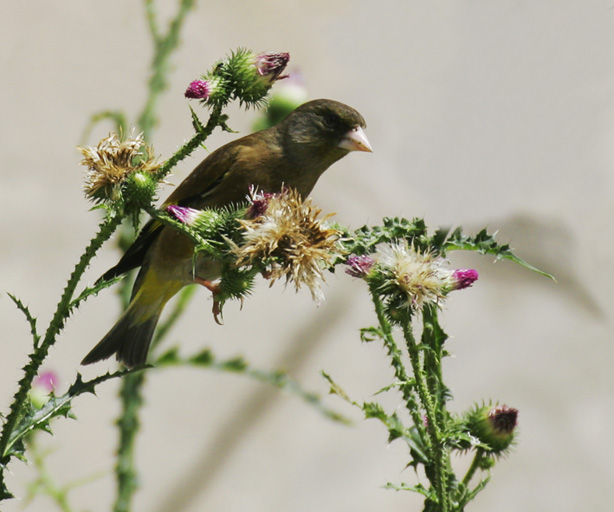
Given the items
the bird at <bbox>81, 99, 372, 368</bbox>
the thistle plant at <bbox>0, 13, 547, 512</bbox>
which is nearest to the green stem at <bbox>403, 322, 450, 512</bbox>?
the thistle plant at <bbox>0, 13, 547, 512</bbox>

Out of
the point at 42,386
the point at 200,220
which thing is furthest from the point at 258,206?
the point at 42,386

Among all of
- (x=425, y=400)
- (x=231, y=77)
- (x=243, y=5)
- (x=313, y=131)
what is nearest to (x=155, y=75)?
(x=313, y=131)

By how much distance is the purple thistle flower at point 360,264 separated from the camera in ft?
3.63

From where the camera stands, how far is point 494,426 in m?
1.22

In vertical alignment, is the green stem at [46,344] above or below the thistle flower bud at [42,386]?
below

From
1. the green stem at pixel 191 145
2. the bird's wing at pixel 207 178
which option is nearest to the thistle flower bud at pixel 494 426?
the green stem at pixel 191 145

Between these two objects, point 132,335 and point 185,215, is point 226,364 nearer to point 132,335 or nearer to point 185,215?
point 132,335

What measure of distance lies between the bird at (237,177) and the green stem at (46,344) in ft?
2.01

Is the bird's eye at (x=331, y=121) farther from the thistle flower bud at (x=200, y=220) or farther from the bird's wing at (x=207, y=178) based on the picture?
the thistle flower bud at (x=200, y=220)

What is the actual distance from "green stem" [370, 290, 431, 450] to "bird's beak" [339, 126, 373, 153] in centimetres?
60

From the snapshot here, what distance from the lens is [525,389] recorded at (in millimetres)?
3816

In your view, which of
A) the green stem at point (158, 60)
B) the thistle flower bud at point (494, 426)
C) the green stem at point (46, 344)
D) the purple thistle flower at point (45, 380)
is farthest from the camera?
the green stem at point (158, 60)

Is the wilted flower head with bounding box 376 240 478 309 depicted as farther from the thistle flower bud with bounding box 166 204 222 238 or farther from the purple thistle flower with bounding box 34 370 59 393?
the purple thistle flower with bounding box 34 370 59 393

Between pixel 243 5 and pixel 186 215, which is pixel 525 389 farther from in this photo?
pixel 186 215
